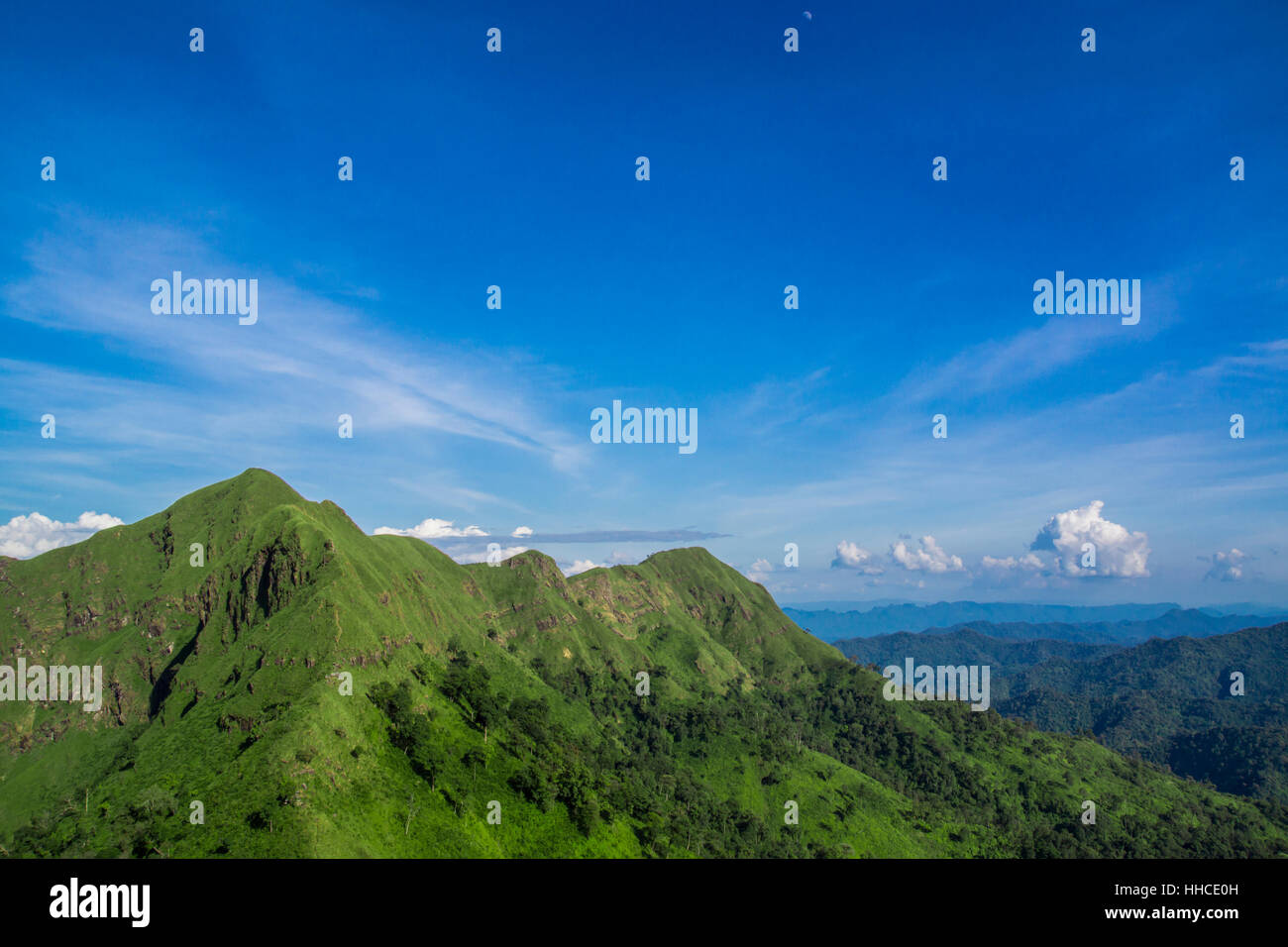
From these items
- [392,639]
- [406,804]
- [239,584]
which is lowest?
[406,804]
